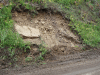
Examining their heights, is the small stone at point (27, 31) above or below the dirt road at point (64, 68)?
above

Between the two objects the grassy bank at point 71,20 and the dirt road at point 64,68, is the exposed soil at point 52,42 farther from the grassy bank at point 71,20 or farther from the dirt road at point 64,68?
the grassy bank at point 71,20

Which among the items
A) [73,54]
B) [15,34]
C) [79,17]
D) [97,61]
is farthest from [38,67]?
[79,17]

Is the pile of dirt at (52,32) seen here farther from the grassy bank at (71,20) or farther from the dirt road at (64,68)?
Result: the dirt road at (64,68)

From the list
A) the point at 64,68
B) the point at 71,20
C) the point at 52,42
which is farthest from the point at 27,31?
the point at 71,20

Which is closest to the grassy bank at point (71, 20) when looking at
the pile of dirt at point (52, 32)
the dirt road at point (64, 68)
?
the pile of dirt at point (52, 32)

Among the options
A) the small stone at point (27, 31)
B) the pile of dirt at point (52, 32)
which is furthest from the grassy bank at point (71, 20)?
the pile of dirt at point (52, 32)

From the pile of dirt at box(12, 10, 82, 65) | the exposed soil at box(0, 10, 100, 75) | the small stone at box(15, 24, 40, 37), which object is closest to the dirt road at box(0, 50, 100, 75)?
the exposed soil at box(0, 10, 100, 75)

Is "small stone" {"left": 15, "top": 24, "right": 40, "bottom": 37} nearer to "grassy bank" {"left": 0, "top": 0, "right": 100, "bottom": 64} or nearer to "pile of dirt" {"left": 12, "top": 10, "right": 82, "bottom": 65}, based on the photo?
"pile of dirt" {"left": 12, "top": 10, "right": 82, "bottom": 65}

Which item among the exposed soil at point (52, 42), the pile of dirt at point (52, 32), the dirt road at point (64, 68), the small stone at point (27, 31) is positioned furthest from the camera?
the pile of dirt at point (52, 32)

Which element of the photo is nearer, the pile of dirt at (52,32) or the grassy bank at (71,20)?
the grassy bank at (71,20)

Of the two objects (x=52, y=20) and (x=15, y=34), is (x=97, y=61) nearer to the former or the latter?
(x=52, y=20)

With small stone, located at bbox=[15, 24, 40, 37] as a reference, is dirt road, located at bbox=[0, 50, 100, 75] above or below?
below

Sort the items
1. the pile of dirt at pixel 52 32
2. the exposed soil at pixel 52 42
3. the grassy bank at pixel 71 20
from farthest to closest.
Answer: the pile of dirt at pixel 52 32 < the exposed soil at pixel 52 42 < the grassy bank at pixel 71 20

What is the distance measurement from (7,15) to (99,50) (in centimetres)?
533
